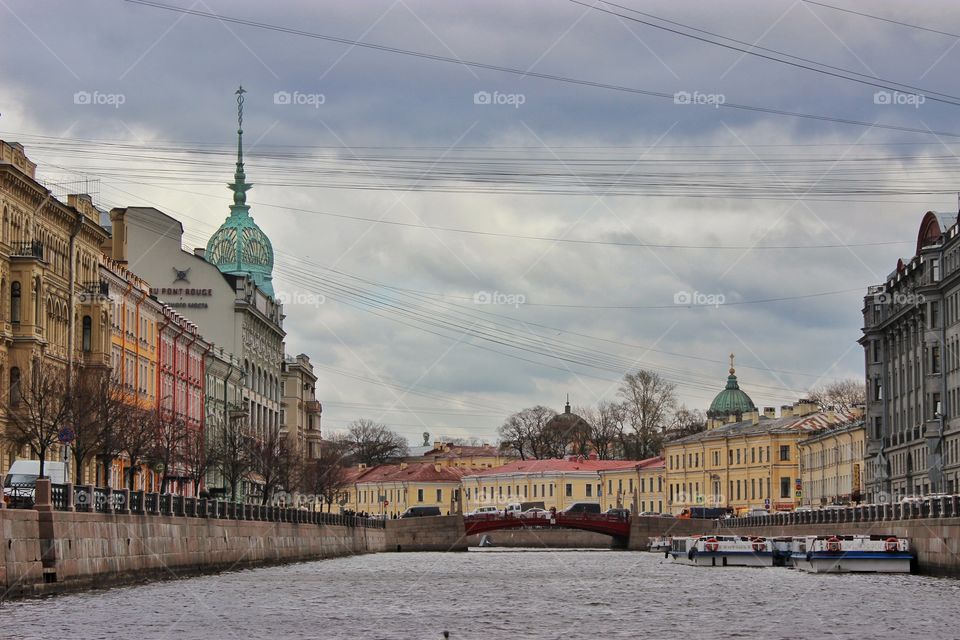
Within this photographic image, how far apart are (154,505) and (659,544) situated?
237 ft

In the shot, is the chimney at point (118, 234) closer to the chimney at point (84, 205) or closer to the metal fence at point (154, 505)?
the chimney at point (84, 205)

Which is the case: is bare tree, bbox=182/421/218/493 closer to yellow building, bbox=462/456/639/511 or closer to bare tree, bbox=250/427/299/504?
bare tree, bbox=250/427/299/504

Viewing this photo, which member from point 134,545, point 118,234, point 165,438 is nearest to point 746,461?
point 118,234

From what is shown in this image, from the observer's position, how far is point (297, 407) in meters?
144

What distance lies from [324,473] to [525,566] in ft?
137

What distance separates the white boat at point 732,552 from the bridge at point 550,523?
43.8 meters

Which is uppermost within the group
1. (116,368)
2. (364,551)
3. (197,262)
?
(197,262)

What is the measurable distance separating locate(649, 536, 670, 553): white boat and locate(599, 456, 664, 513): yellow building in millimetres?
41460

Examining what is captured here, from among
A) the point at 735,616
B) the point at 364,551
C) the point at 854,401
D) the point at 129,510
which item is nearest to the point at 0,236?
the point at 129,510

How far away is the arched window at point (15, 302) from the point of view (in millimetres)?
63969

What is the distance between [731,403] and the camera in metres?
189

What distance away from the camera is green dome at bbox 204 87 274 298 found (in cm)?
12512

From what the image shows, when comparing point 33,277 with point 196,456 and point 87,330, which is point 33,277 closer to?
point 87,330

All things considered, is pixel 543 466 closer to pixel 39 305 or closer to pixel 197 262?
pixel 197 262
